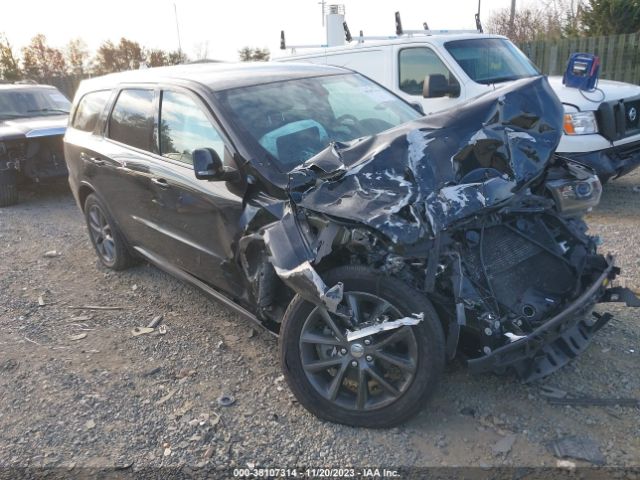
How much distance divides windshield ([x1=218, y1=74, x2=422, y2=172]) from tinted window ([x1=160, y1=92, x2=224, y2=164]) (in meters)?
0.20

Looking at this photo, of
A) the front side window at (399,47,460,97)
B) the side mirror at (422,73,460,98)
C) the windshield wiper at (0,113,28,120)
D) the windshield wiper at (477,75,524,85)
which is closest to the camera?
the side mirror at (422,73,460,98)

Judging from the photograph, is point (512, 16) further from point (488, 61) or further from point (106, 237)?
point (106, 237)

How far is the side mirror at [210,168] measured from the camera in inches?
122

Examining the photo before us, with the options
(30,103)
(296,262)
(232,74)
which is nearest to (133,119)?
(232,74)

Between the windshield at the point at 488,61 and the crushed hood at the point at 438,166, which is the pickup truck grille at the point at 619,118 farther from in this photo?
the crushed hood at the point at 438,166

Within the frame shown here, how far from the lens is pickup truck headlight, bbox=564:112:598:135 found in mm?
5730

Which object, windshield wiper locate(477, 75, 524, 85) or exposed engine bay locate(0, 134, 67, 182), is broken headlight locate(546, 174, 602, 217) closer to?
windshield wiper locate(477, 75, 524, 85)

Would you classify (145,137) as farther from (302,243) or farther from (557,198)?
(557,198)

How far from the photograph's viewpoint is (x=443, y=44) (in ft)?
22.4

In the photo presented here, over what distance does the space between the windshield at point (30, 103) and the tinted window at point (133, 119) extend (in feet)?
18.0

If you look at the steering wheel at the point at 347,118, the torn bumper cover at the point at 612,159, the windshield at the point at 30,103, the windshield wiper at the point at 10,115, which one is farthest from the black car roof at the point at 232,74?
the windshield at the point at 30,103

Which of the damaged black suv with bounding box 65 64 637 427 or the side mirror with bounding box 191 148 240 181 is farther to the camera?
the side mirror with bounding box 191 148 240 181

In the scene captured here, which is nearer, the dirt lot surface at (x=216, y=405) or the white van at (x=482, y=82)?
the dirt lot surface at (x=216, y=405)

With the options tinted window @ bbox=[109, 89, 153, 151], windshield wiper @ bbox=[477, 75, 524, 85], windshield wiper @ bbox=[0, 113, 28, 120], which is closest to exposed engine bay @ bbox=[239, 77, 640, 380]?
Answer: tinted window @ bbox=[109, 89, 153, 151]
